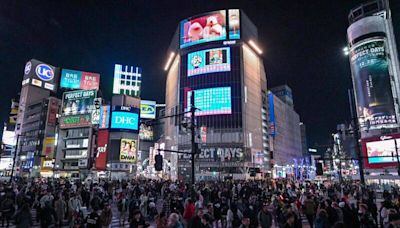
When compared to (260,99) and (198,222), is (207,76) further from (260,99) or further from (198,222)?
(198,222)

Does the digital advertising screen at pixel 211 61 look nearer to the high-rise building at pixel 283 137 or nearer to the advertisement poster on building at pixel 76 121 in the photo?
the advertisement poster on building at pixel 76 121

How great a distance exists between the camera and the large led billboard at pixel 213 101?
83.8m

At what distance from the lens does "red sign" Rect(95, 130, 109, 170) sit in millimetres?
73000

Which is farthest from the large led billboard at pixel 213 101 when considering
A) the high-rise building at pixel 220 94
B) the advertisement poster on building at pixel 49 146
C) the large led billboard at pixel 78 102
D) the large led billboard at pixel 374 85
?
the advertisement poster on building at pixel 49 146

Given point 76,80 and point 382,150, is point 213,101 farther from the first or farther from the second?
point 76,80

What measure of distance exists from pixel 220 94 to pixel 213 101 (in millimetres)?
3198

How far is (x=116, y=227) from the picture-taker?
47.3 feet

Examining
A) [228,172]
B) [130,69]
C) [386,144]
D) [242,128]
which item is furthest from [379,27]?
[130,69]

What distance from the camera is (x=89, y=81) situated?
311 ft

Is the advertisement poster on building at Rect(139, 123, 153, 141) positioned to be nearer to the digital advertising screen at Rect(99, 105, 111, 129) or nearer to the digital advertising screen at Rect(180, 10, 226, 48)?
the digital advertising screen at Rect(99, 105, 111, 129)

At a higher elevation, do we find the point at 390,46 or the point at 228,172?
the point at 390,46

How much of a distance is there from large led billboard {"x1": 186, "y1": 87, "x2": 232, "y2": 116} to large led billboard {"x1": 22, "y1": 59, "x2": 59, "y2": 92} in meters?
61.6

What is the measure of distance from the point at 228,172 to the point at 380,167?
3715 cm

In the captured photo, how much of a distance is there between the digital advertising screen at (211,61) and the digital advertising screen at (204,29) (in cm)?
439
